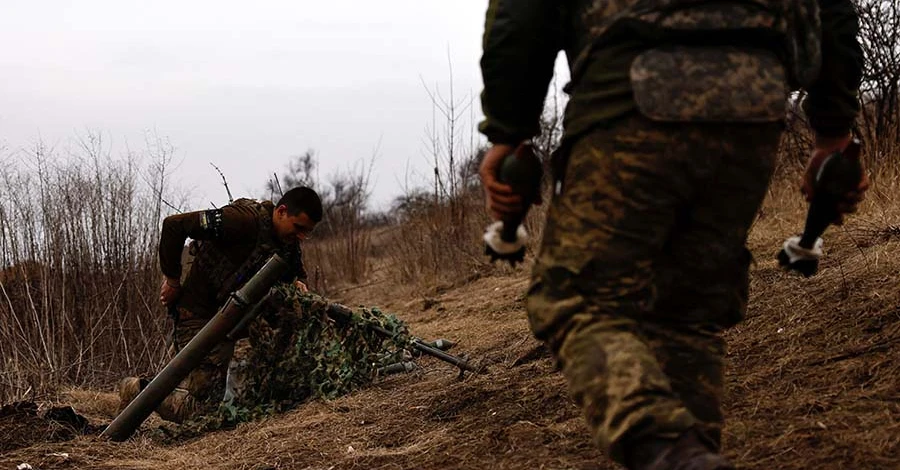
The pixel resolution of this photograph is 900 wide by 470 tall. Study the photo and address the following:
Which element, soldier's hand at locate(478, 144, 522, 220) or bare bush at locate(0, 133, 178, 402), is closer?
soldier's hand at locate(478, 144, 522, 220)

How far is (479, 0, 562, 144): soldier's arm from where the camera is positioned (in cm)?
177

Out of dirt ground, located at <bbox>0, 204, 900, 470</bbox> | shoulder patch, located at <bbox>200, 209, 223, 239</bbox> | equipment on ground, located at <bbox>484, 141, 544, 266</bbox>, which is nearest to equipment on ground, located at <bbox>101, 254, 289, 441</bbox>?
dirt ground, located at <bbox>0, 204, 900, 470</bbox>

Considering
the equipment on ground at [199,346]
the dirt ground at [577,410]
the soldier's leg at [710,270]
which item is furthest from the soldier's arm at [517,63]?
the equipment on ground at [199,346]

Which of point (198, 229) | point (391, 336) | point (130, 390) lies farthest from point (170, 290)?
point (391, 336)

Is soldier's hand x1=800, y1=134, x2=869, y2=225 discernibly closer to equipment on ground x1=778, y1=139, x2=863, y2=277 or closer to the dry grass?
equipment on ground x1=778, y1=139, x2=863, y2=277

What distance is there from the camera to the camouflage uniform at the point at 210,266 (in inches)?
203

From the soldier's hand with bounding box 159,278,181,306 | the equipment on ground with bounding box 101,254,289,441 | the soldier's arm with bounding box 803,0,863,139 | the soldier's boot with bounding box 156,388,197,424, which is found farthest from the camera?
the soldier's hand with bounding box 159,278,181,306

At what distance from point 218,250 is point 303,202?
0.64m

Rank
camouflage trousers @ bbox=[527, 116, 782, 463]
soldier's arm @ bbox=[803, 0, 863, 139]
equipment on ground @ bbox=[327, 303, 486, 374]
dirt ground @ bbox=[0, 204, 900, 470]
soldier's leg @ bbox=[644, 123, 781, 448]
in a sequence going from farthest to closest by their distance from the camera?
equipment on ground @ bbox=[327, 303, 486, 374] < dirt ground @ bbox=[0, 204, 900, 470] < soldier's arm @ bbox=[803, 0, 863, 139] < soldier's leg @ bbox=[644, 123, 781, 448] < camouflage trousers @ bbox=[527, 116, 782, 463]

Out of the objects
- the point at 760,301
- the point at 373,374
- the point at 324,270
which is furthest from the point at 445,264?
the point at 760,301

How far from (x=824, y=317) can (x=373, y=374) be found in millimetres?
2534

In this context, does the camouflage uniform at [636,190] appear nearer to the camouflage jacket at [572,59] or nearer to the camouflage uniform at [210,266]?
the camouflage jacket at [572,59]

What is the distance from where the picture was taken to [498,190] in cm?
185

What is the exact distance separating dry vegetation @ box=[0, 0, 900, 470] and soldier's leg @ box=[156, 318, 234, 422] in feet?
1.00
